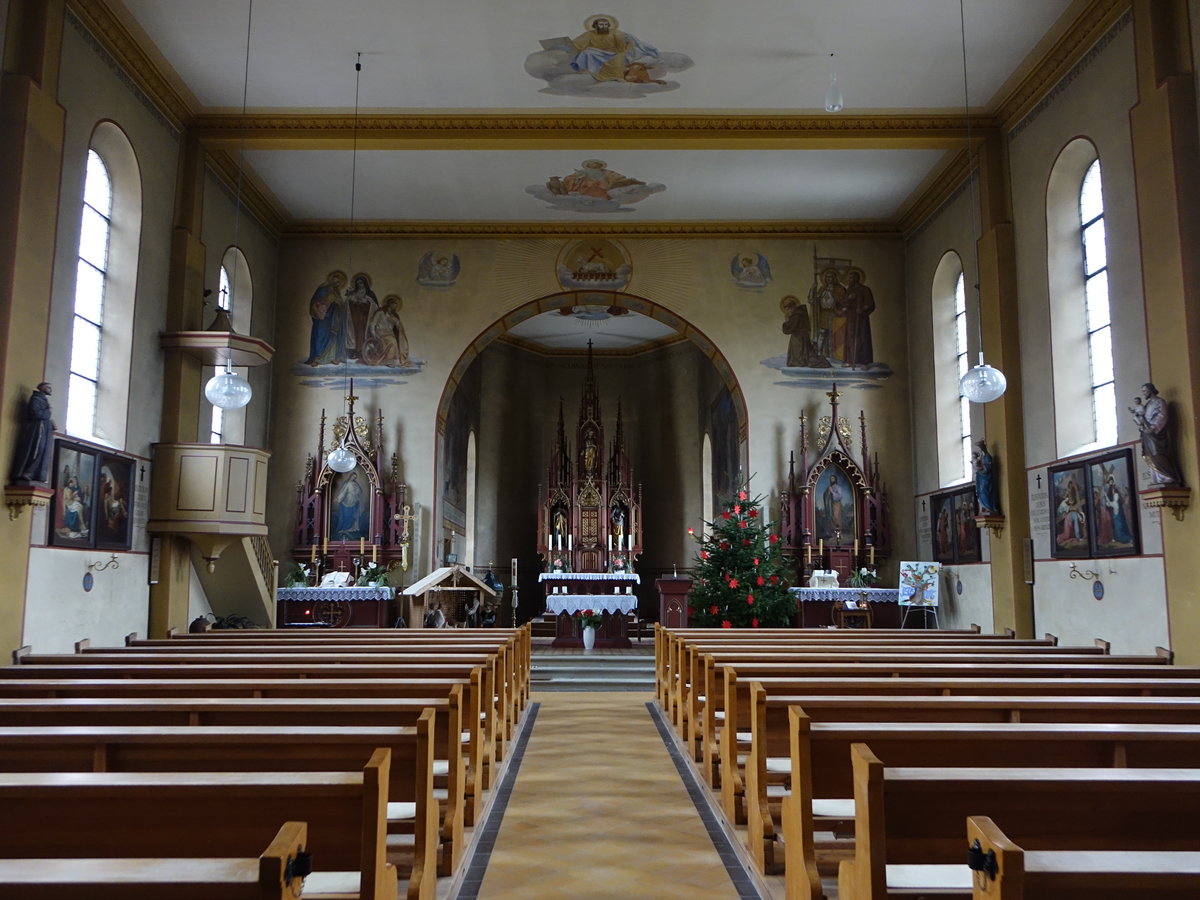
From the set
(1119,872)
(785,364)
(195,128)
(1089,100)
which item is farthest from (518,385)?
(1119,872)

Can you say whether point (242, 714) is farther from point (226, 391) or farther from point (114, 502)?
point (114, 502)

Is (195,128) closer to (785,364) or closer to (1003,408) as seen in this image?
(785,364)

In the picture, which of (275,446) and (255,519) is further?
(275,446)

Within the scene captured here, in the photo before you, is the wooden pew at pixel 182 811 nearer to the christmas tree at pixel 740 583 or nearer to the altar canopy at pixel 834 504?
the christmas tree at pixel 740 583

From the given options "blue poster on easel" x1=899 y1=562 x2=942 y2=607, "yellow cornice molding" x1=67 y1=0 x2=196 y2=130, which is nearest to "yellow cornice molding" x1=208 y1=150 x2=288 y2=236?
"yellow cornice molding" x1=67 y1=0 x2=196 y2=130

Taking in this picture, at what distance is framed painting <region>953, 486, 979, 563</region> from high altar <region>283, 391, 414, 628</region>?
818cm

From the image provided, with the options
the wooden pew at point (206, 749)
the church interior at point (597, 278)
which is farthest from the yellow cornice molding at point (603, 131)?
the wooden pew at point (206, 749)

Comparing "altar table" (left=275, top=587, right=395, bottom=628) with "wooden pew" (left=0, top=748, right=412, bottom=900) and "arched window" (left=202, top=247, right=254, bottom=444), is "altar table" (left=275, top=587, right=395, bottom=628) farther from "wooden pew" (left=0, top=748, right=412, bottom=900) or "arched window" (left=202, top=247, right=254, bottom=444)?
"wooden pew" (left=0, top=748, right=412, bottom=900)

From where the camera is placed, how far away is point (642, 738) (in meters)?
8.05

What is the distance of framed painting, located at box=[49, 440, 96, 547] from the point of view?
8930 millimetres

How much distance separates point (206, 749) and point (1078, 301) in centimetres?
1051

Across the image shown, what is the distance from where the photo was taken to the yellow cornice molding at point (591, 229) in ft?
51.4

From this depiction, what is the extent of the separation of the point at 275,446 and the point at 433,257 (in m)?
4.03

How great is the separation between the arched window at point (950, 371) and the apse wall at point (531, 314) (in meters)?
1.10
